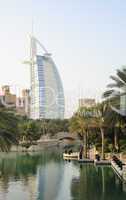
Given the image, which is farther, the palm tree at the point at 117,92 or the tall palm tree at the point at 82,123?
the tall palm tree at the point at 82,123

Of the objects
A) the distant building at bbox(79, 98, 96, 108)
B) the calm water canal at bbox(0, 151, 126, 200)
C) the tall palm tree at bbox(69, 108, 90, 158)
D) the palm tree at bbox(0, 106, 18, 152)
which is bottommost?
the calm water canal at bbox(0, 151, 126, 200)

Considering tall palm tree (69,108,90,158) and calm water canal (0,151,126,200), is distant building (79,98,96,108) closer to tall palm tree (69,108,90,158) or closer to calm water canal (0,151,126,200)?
tall palm tree (69,108,90,158)

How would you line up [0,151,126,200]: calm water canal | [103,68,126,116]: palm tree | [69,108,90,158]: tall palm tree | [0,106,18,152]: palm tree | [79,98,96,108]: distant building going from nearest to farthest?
[0,106,18,152]: palm tree, [0,151,126,200]: calm water canal, [103,68,126,116]: palm tree, [69,108,90,158]: tall palm tree, [79,98,96,108]: distant building

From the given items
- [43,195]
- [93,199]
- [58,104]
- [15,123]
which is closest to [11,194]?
[43,195]

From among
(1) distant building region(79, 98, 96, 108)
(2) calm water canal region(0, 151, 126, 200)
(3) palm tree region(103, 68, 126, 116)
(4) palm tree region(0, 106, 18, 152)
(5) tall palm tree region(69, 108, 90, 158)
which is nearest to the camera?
(4) palm tree region(0, 106, 18, 152)

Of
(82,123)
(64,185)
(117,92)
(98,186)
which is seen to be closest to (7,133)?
(98,186)

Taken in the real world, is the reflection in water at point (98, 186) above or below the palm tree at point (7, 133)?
below

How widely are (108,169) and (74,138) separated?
58212mm

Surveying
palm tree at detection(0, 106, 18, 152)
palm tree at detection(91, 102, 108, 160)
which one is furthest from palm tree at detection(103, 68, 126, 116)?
palm tree at detection(0, 106, 18, 152)

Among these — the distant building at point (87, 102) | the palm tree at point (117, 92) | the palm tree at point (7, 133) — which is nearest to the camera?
the palm tree at point (7, 133)

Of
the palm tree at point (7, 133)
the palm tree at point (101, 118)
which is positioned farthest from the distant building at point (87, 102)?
the palm tree at point (7, 133)

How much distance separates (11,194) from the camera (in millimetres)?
27109

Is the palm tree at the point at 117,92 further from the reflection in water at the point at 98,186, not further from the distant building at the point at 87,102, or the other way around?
the distant building at the point at 87,102

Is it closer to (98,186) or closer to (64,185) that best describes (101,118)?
(64,185)
